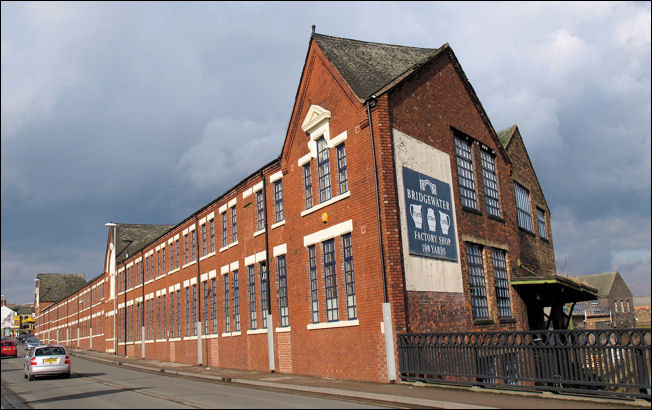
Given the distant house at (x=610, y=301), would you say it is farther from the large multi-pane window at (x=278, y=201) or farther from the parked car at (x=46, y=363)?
the parked car at (x=46, y=363)

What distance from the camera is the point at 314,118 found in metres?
20.6

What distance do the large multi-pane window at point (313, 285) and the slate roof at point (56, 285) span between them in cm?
11432

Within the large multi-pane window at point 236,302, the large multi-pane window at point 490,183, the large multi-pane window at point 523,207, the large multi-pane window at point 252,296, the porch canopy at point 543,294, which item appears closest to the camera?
the porch canopy at point 543,294

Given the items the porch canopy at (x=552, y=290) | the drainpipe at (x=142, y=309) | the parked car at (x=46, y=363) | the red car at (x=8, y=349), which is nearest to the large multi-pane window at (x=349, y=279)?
the porch canopy at (x=552, y=290)

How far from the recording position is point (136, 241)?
59.9m

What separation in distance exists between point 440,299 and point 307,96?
9.04 meters

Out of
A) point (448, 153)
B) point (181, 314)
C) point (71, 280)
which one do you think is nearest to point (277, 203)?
point (448, 153)

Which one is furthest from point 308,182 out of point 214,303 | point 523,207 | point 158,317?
point 158,317

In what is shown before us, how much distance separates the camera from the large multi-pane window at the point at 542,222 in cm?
3141

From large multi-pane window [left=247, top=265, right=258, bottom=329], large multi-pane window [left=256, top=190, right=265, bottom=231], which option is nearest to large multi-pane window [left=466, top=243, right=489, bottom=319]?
large multi-pane window [left=256, top=190, right=265, bottom=231]

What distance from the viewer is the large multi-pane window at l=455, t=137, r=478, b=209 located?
22.0m

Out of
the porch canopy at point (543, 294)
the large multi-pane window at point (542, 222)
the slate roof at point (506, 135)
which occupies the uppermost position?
the slate roof at point (506, 135)

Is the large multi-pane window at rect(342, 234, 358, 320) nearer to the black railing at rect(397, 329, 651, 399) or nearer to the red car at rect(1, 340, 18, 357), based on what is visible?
the black railing at rect(397, 329, 651, 399)

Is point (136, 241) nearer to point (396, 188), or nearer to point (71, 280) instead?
point (396, 188)
